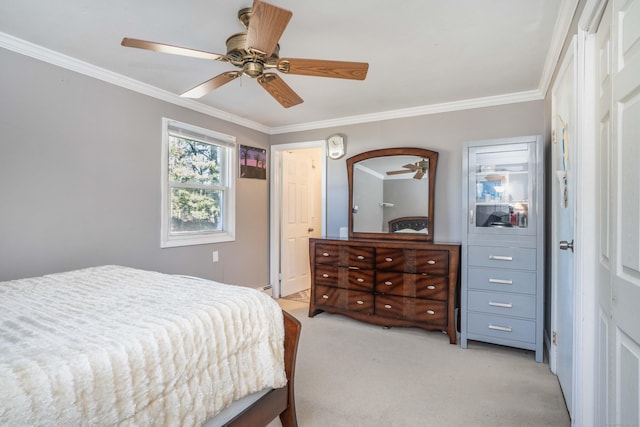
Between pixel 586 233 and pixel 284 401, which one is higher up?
pixel 586 233

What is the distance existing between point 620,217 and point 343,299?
2.67m

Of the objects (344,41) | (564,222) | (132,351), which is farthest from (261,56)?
(564,222)

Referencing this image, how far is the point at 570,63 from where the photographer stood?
185 centimetres

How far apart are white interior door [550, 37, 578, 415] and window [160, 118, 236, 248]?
3175 mm

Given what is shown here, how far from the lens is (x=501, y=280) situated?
2740 millimetres

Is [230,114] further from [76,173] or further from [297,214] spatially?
[76,173]

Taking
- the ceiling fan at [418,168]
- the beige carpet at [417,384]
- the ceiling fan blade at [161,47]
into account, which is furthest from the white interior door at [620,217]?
the ceiling fan at [418,168]

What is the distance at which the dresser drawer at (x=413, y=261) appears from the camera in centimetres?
301

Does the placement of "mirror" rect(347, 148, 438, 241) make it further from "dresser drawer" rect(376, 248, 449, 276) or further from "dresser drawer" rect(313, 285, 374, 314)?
"dresser drawer" rect(313, 285, 374, 314)

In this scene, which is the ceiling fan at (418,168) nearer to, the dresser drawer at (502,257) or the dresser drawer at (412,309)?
the dresser drawer at (502,257)

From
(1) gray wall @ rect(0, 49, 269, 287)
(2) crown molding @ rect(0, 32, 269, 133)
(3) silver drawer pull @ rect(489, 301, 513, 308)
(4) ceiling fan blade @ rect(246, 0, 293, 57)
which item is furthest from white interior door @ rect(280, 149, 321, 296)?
(4) ceiling fan blade @ rect(246, 0, 293, 57)

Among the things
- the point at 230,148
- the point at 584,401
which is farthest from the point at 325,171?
the point at 584,401

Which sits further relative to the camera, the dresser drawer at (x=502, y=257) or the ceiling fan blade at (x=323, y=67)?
the dresser drawer at (x=502, y=257)

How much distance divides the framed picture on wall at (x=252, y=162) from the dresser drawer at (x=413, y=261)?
6.38ft
